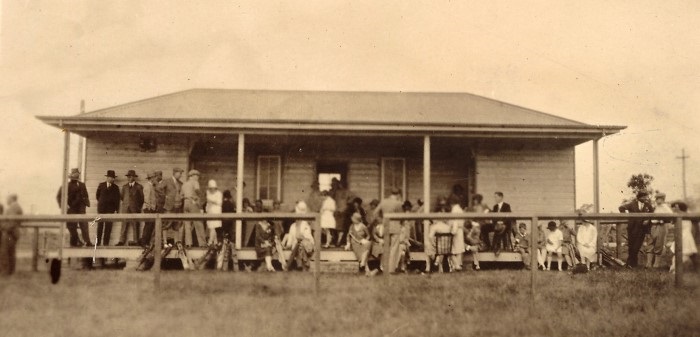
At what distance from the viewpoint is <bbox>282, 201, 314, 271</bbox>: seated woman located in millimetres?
12797

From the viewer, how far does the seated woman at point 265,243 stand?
524 inches

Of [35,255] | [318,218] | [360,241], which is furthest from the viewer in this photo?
[360,241]

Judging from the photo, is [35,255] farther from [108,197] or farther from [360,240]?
[360,240]

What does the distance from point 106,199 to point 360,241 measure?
580cm

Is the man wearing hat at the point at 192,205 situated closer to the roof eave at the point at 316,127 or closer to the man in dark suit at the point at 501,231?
the roof eave at the point at 316,127

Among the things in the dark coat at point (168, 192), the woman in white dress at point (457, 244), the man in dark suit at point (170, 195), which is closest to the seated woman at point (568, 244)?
the woman in white dress at point (457, 244)

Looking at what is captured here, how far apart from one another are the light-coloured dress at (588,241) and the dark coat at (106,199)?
997cm

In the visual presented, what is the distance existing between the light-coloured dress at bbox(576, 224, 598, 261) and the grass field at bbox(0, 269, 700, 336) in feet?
10.7

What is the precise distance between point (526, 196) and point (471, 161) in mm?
1651

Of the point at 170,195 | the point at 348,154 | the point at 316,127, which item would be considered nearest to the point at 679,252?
the point at 316,127

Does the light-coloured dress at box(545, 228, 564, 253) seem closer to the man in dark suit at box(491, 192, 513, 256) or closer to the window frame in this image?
the man in dark suit at box(491, 192, 513, 256)

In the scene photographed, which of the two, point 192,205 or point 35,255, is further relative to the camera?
point 192,205

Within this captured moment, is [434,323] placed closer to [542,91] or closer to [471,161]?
[471,161]

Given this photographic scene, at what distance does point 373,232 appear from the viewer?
43.4 ft
